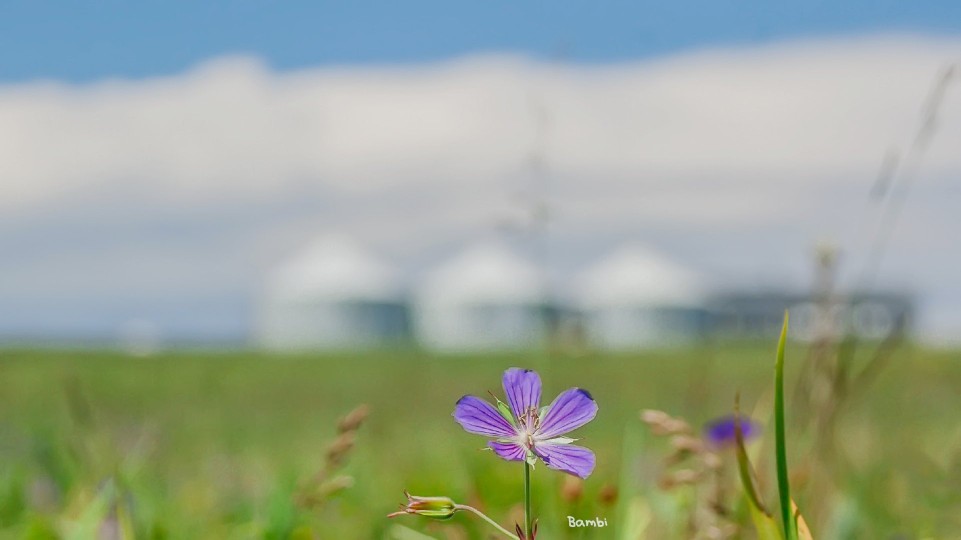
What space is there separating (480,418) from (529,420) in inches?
1.7

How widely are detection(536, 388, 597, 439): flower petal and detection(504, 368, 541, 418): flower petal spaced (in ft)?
0.05

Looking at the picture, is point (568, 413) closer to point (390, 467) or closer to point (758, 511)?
point (758, 511)

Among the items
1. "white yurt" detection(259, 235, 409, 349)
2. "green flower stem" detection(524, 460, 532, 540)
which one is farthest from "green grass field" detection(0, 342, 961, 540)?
"white yurt" detection(259, 235, 409, 349)

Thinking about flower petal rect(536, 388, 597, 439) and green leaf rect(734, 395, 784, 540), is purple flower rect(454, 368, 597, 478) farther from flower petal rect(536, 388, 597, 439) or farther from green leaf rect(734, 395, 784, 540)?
green leaf rect(734, 395, 784, 540)

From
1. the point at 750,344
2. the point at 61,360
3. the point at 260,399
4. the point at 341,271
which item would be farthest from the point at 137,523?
the point at 341,271

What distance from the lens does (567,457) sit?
2.65 ft

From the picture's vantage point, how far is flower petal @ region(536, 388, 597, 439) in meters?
0.80

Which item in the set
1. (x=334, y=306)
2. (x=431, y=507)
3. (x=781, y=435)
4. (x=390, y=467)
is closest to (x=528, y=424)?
(x=431, y=507)

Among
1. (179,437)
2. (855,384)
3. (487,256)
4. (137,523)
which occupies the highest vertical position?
(855,384)

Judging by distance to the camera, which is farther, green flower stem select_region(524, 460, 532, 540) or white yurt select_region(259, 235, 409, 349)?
white yurt select_region(259, 235, 409, 349)

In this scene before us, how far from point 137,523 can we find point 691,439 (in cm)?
101

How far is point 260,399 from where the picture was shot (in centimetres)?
1242

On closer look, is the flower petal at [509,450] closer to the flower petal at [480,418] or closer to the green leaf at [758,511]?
the flower petal at [480,418]

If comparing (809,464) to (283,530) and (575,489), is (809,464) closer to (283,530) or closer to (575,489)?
(575,489)
